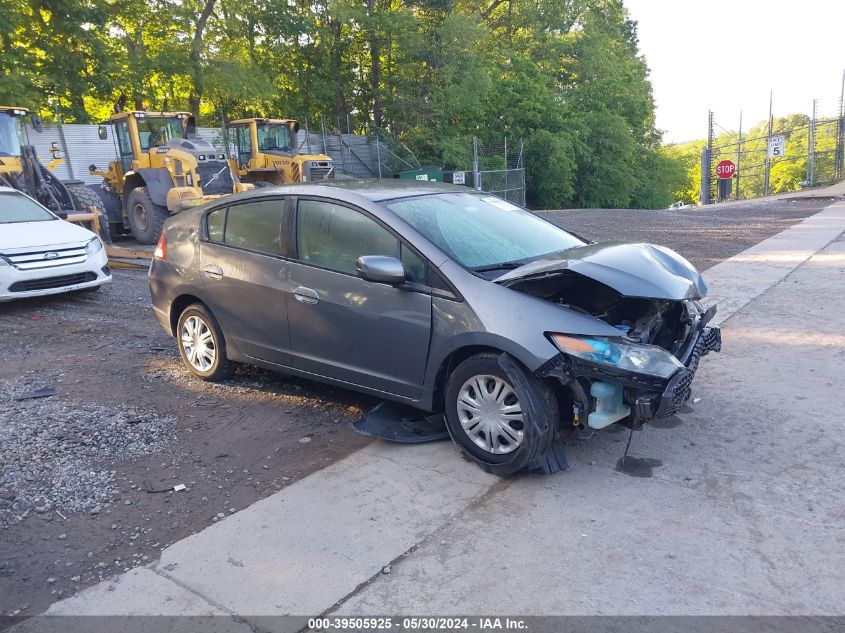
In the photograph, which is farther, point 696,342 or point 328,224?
point 328,224

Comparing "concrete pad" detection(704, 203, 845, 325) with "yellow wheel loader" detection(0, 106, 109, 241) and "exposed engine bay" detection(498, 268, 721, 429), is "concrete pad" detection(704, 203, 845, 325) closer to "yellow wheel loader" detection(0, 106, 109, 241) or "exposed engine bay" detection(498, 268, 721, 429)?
"exposed engine bay" detection(498, 268, 721, 429)

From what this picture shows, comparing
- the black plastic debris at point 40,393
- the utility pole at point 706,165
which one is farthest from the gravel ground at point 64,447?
the utility pole at point 706,165

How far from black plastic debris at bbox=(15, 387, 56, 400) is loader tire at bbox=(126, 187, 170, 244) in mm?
9540

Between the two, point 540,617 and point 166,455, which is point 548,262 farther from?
point 166,455

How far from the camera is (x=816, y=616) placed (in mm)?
2762

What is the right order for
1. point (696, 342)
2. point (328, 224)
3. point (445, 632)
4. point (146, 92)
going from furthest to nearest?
point (146, 92), point (328, 224), point (696, 342), point (445, 632)

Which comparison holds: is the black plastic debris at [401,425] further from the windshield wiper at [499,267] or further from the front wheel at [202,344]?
the front wheel at [202,344]

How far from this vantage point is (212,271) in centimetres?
536

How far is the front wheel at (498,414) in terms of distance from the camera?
12.4 ft

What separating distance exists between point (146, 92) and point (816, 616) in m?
26.9

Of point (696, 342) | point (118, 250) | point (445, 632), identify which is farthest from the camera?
point (118, 250)

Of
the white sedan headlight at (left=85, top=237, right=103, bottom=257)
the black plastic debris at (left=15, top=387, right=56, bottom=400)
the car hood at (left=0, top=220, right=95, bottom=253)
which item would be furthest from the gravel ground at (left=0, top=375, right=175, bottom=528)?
the white sedan headlight at (left=85, top=237, right=103, bottom=257)

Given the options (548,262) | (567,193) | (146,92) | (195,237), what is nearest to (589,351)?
(548,262)

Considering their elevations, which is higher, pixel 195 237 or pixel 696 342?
pixel 195 237
